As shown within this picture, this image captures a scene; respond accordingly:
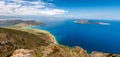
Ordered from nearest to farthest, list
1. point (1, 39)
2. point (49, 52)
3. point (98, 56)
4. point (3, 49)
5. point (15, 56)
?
1. point (15, 56)
2. point (49, 52)
3. point (98, 56)
4. point (3, 49)
5. point (1, 39)

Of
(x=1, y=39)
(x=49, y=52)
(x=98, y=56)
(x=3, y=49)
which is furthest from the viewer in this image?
(x=1, y=39)

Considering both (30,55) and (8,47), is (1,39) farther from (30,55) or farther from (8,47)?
(30,55)

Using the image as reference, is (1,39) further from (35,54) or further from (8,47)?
(35,54)

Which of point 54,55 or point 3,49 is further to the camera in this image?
point 3,49

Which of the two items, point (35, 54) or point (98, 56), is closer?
point (35, 54)

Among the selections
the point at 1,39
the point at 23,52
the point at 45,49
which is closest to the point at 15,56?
the point at 23,52

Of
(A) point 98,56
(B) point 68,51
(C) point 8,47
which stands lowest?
(C) point 8,47

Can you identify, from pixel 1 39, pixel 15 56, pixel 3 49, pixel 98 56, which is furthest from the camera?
pixel 1 39

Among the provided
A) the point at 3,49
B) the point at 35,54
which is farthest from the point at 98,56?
the point at 3,49

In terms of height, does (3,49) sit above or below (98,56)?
below
